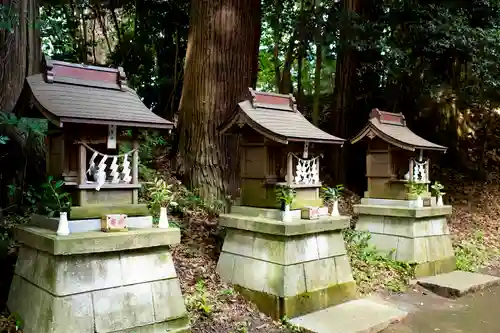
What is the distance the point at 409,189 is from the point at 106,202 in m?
5.95

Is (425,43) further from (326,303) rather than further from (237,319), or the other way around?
(237,319)

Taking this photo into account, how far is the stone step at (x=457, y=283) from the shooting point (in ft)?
25.4

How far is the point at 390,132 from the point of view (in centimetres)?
865

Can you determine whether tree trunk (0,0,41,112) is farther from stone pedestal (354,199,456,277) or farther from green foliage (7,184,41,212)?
stone pedestal (354,199,456,277)

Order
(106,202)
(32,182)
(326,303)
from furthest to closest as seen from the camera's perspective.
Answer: (32,182)
(326,303)
(106,202)

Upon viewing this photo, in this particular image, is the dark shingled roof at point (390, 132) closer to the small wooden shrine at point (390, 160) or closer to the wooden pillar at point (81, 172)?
the small wooden shrine at point (390, 160)

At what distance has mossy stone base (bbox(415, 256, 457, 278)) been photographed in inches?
332

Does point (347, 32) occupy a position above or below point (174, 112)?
above

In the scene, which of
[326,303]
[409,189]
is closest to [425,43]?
[409,189]

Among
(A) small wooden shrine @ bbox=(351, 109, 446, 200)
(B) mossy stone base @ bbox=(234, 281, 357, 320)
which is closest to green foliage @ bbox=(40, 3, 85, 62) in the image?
(A) small wooden shrine @ bbox=(351, 109, 446, 200)

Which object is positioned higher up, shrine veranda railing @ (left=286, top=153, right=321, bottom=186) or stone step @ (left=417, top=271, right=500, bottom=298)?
shrine veranda railing @ (left=286, top=153, right=321, bottom=186)

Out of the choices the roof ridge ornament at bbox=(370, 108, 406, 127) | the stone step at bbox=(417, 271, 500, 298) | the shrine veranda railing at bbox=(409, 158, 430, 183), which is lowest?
the stone step at bbox=(417, 271, 500, 298)

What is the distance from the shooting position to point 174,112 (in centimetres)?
1242

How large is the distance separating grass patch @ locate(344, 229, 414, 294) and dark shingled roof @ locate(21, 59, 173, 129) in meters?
4.57
